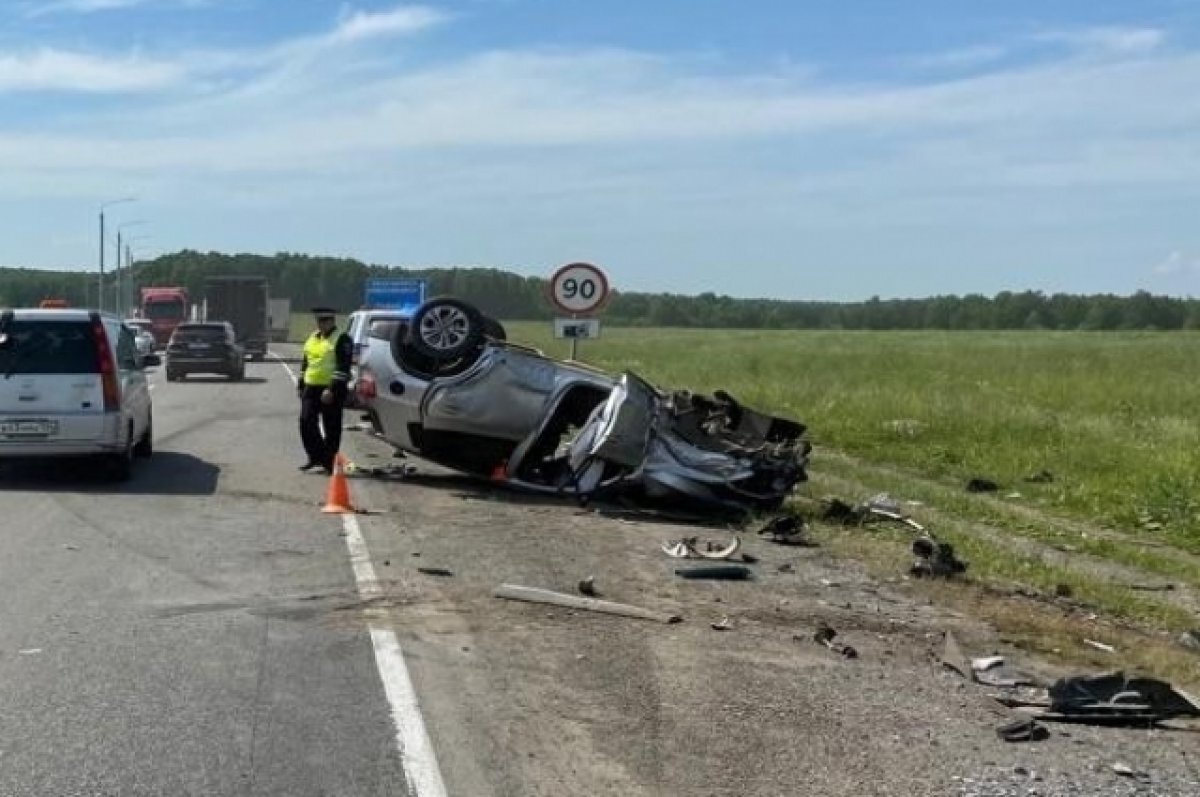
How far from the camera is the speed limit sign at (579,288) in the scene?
18.8 metres

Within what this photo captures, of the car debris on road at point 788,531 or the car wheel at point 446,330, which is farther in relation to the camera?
the car wheel at point 446,330

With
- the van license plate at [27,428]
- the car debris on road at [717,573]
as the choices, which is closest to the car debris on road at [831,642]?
the car debris on road at [717,573]

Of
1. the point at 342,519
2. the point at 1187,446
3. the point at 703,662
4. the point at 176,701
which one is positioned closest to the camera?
the point at 176,701

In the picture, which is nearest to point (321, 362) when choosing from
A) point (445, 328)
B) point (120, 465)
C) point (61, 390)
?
point (445, 328)

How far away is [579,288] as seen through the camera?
18922 mm

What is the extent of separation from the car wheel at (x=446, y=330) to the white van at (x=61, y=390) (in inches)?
127

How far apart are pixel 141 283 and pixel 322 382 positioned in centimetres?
11103

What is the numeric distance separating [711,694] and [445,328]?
8.87 m

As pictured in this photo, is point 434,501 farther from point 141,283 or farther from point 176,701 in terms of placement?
point 141,283

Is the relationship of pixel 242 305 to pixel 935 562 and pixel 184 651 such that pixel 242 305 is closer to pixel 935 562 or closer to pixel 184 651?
pixel 935 562

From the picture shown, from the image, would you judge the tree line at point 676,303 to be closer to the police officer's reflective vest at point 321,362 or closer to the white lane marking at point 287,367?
the white lane marking at point 287,367

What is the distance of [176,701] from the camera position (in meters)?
6.81

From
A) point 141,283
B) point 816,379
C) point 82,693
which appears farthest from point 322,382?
point 141,283

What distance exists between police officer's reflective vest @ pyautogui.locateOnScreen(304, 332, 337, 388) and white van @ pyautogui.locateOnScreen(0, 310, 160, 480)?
1.91m
